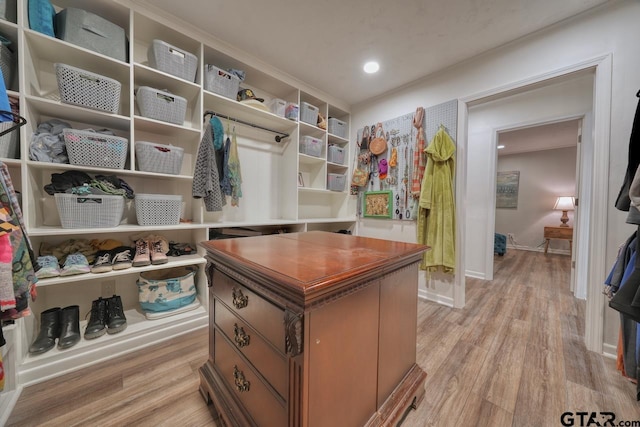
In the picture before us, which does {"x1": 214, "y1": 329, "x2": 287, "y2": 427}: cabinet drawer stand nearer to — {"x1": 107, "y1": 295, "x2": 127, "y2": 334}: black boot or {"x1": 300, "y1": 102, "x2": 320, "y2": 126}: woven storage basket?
{"x1": 107, "y1": 295, "x2": 127, "y2": 334}: black boot

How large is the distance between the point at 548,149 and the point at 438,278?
210 inches

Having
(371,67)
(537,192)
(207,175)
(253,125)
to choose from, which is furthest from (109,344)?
(537,192)

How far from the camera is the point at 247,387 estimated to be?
2.90 ft

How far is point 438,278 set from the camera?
7.95ft

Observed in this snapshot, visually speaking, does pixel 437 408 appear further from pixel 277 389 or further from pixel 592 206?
pixel 592 206

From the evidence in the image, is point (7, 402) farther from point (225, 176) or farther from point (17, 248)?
point (225, 176)

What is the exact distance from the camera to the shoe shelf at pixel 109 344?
1.27 metres

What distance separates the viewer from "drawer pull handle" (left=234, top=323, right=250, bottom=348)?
867 millimetres

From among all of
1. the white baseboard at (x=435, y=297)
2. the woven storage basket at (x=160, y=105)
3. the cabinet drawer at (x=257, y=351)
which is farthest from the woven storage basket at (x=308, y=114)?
the white baseboard at (x=435, y=297)

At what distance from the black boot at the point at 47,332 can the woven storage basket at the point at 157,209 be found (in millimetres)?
736

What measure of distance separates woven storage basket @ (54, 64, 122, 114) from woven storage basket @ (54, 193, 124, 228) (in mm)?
583

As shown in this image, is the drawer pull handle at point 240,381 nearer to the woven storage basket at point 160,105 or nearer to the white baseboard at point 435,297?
the woven storage basket at point 160,105

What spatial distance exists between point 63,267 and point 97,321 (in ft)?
1.38

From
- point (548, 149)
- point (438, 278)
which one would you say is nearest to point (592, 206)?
point (438, 278)
